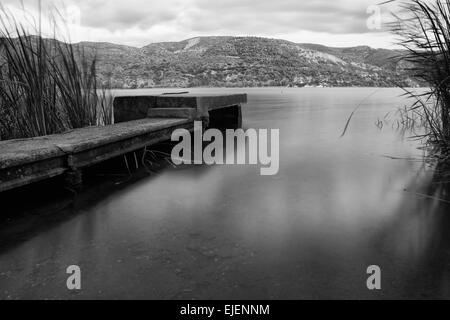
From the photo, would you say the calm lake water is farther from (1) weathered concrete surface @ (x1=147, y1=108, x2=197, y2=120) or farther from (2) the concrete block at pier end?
(2) the concrete block at pier end

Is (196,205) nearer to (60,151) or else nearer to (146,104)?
(60,151)

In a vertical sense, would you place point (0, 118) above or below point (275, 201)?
above

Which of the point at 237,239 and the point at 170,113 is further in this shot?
the point at 170,113

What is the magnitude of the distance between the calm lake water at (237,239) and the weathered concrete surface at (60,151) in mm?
278

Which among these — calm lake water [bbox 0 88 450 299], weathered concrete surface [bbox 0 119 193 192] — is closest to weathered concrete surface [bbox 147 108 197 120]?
weathered concrete surface [bbox 0 119 193 192]

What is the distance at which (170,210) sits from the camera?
2879mm

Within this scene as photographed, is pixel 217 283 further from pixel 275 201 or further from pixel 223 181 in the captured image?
pixel 223 181

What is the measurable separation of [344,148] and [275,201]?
3.28m

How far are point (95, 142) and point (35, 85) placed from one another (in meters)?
0.92

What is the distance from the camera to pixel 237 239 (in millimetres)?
2279

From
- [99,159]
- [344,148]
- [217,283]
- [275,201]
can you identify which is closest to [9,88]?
[99,159]

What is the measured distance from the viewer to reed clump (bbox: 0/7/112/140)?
3.61 metres
